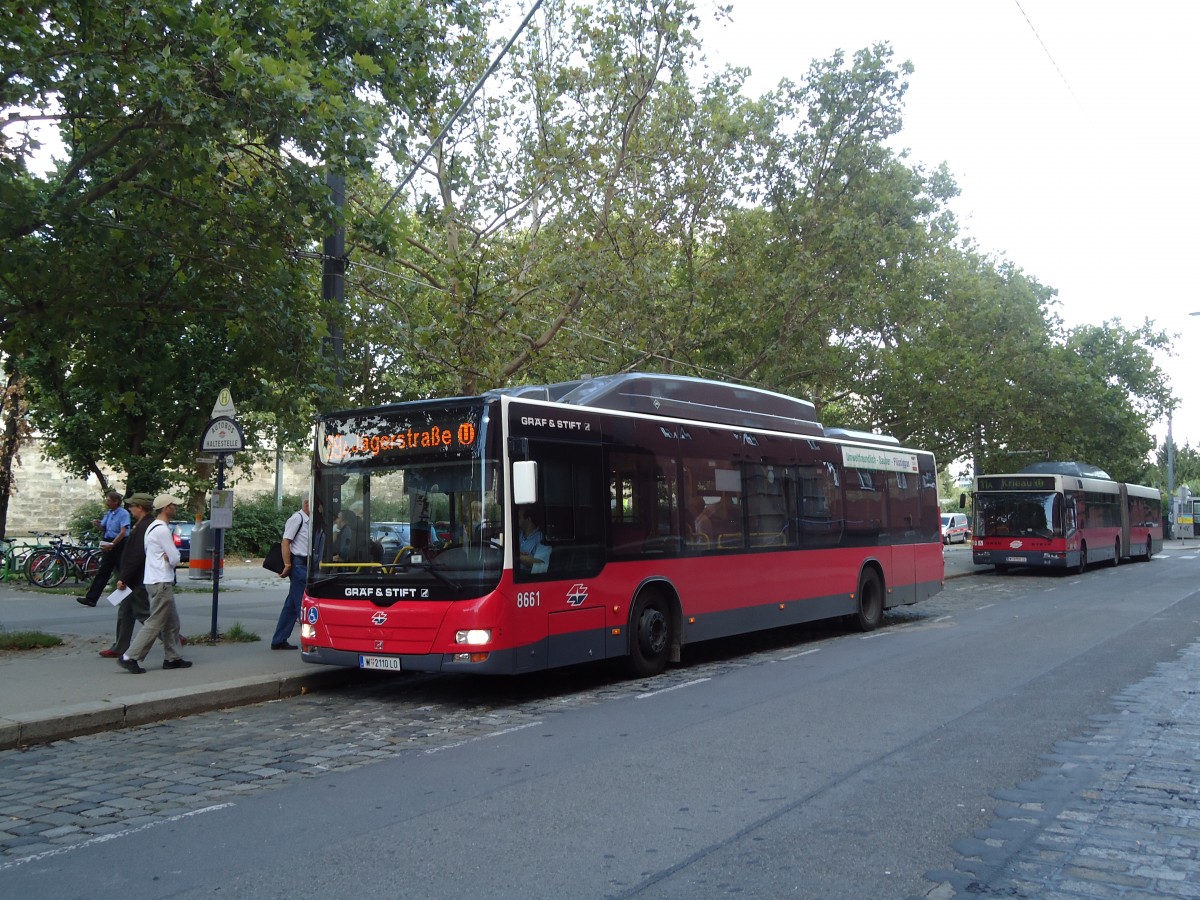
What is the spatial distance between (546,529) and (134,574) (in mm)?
4531

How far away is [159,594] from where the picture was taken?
10.4 meters

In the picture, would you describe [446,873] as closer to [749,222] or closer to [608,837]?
[608,837]

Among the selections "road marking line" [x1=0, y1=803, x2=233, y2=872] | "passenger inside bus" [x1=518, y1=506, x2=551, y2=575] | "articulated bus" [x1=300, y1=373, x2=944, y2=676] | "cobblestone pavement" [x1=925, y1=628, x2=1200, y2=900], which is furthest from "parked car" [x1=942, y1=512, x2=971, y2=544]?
"road marking line" [x1=0, y1=803, x2=233, y2=872]

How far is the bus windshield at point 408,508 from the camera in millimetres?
9383

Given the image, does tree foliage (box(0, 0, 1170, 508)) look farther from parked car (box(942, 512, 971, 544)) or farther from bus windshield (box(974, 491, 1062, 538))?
parked car (box(942, 512, 971, 544))

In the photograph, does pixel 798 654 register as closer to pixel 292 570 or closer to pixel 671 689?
pixel 671 689

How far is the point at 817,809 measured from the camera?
5.83 m

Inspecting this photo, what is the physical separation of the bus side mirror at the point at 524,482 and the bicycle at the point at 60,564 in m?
15.8

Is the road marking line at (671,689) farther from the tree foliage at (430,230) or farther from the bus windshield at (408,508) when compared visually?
the tree foliage at (430,230)

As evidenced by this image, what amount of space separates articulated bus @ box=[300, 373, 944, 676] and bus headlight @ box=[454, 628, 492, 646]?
0.04ft

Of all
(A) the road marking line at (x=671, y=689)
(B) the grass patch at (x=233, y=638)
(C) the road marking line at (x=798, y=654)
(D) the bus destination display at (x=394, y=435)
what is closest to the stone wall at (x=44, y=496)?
A: (B) the grass patch at (x=233, y=638)

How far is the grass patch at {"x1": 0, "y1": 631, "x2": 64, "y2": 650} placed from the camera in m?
11.9

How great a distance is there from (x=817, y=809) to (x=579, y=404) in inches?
234

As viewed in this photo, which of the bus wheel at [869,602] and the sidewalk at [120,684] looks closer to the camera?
the sidewalk at [120,684]
